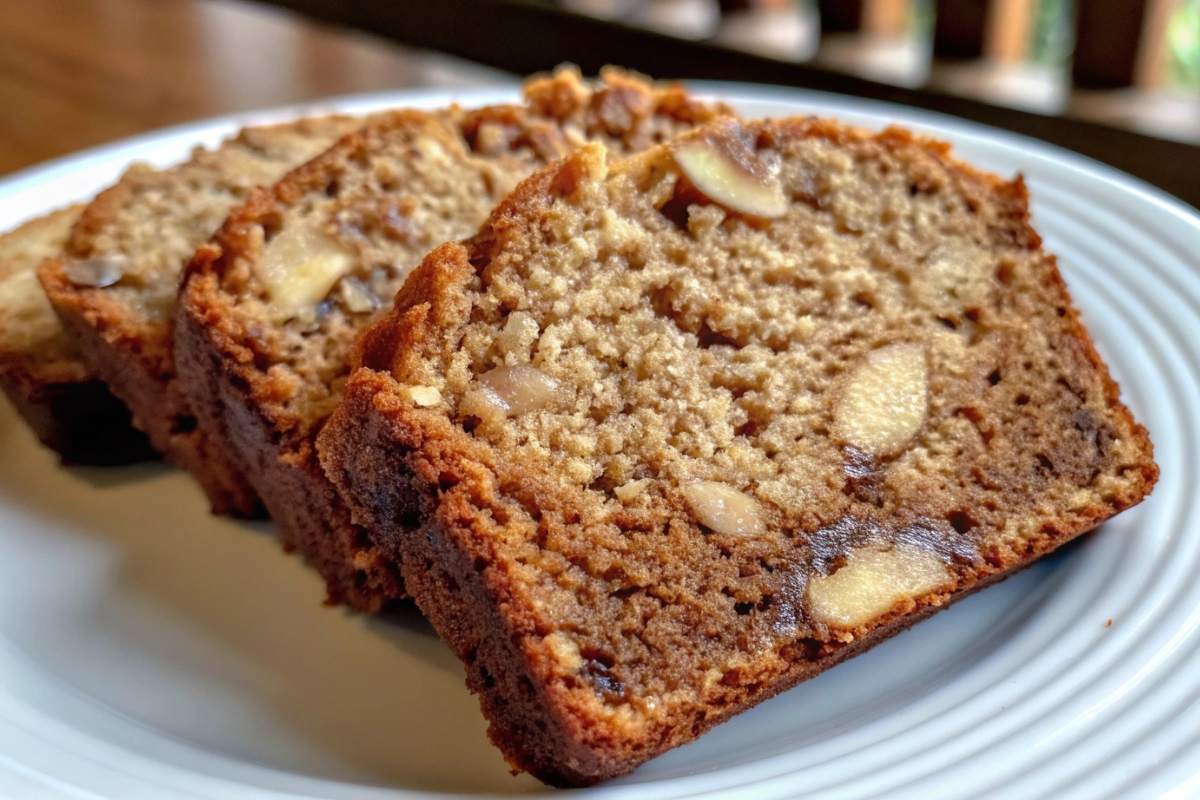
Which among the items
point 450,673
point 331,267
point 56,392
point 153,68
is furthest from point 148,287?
point 153,68

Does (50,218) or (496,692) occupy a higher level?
(50,218)

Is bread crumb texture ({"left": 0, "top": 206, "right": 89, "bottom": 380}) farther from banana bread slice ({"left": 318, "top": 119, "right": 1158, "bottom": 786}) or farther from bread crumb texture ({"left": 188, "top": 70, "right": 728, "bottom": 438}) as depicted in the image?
banana bread slice ({"left": 318, "top": 119, "right": 1158, "bottom": 786})

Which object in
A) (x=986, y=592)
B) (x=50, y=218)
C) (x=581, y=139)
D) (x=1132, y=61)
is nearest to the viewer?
(x=986, y=592)

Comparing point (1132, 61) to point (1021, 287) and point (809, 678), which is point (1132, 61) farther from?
point (809, 678)

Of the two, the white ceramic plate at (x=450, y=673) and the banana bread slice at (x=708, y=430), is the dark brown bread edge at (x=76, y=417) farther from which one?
the banana bread slice at (x=708, y=430)

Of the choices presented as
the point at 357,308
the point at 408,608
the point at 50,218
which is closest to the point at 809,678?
the point at 408,608

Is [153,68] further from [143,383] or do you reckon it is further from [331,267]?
[331,267]
